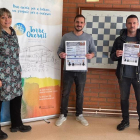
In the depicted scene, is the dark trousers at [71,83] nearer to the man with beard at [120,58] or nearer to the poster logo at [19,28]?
the man with beard at [120,58]

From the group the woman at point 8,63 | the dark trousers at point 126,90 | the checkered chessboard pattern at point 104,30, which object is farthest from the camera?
the checkered chessboard pattern at point 104,30

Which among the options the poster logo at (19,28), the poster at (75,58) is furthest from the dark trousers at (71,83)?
the poster logo at (19,28)

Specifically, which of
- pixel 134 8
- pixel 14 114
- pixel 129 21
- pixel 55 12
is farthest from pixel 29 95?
pixel 134 8

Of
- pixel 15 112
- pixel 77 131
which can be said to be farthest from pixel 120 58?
pixel 15 112

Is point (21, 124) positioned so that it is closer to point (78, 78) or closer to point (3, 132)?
point (3, 132)

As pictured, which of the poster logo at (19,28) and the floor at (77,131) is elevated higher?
the poster logo at (19,28)

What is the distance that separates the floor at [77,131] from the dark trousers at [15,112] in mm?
135

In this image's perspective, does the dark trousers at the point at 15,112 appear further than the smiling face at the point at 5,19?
Yes

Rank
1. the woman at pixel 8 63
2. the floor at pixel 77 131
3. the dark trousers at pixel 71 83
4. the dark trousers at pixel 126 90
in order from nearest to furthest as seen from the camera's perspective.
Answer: the woman at pixel 8 63 → the floor at pixel 77 131 → the dark trousers at pixel 126 90 → the dark trousers at pixel 71 83

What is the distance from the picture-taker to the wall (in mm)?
2596

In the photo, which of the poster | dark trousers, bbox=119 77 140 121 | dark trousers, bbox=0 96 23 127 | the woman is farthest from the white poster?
dark trousers, bbox=0 96 23 127

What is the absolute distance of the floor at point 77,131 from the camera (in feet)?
7.02

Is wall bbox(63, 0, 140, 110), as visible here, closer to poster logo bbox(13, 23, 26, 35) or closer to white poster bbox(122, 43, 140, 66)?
white poster bbox(122, 43, 140, 66)

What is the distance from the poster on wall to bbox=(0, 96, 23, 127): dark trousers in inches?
6.3
